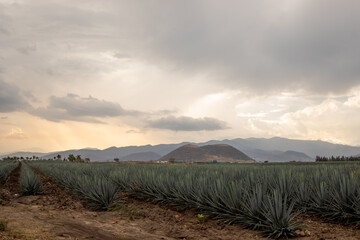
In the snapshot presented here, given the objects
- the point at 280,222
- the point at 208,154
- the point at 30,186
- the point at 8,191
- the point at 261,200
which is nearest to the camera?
the point at 280,222

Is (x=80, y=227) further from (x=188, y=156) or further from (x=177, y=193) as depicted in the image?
(x=188, y=156)

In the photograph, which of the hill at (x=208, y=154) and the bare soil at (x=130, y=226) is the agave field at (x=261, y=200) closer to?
the bare soil at (x=130, y=226)

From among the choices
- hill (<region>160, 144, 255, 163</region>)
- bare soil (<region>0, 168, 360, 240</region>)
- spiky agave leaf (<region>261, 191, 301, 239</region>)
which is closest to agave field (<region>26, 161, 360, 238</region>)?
spiky agave leaf (<region>261, 191, 301, 239</region>)

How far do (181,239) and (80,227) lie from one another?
6.39 feet

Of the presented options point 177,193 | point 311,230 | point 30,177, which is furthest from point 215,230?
point 30,177

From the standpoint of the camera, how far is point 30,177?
10.9 metres

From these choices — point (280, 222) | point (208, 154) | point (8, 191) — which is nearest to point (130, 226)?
point (280, 222)

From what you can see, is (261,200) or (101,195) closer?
(261,200)

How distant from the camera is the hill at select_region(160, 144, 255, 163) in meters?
162

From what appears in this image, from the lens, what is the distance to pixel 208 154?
554 ft

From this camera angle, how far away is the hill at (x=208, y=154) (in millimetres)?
162250

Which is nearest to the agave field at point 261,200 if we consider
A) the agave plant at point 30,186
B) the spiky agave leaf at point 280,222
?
the spiky agave leaf at point 280,222

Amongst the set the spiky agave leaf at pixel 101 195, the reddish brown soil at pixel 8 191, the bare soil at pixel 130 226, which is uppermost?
the spiky agave leaf at pixel 101 195

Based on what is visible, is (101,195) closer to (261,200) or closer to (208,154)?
(261,200)
